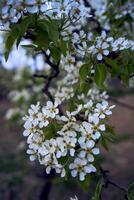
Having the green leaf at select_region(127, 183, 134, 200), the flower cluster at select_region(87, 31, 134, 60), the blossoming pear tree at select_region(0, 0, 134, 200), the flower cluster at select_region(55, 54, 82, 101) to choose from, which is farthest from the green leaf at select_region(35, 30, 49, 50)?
the green leaf at select_region(127, 183, 134, 200)

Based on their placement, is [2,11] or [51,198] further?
[51,198]

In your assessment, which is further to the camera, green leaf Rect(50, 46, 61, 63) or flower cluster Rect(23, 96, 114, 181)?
green leaf Rect(50, 46, 61, 63)

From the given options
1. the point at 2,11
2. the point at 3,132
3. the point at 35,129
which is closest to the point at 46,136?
the point at 35,129

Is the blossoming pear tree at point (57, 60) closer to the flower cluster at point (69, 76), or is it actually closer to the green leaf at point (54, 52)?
the green leaf at point (54, 52)

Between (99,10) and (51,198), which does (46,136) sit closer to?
(99,10)

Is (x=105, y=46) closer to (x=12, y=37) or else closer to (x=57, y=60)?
(x=57, y=60)

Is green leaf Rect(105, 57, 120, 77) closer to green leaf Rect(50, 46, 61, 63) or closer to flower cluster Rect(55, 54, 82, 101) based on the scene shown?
green leaf Rect(50, 46, 61, 63)
